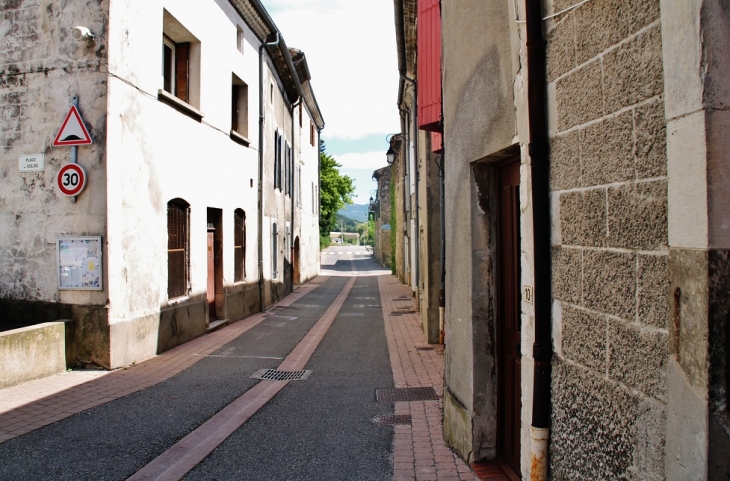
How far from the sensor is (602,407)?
2.23 meters

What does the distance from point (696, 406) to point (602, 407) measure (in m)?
0.61

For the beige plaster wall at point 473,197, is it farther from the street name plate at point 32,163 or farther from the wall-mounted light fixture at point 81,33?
the street name plate at point 32,163

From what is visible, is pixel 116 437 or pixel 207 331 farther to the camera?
pixel 207 331

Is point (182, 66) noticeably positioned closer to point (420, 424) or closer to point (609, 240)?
point (420, 424)

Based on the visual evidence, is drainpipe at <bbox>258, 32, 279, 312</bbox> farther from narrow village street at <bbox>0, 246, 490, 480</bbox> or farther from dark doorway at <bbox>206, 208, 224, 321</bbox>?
narrow village street at <bbox>0, 246, 490, 480</bbox>

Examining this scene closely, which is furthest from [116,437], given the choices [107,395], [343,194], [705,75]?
[343,194]

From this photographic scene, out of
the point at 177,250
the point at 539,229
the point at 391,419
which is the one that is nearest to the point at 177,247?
the point at 177,250

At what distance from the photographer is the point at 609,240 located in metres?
2.19

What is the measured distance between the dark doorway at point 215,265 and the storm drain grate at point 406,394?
610 centimetres

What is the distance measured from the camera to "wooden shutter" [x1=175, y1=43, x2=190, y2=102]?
10172mm

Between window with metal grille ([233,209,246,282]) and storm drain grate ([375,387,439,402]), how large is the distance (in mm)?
7213

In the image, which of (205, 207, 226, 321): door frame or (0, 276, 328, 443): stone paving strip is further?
(205, 207, 226, 321): door frame

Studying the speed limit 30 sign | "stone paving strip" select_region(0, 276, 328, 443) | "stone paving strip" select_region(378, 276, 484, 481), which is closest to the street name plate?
the speed limit 30 sign

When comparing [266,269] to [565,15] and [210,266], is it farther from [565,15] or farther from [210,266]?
[565,15]
